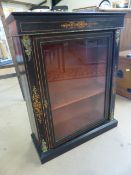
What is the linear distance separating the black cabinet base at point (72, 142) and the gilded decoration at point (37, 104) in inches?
13.3

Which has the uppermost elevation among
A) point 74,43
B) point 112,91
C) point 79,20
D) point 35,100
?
point 79,20

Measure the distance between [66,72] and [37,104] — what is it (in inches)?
14.3

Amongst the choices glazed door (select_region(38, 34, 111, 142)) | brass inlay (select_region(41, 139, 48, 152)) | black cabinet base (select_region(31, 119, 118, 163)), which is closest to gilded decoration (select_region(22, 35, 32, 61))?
glazed door (select_region(38, 34, 111, 142))

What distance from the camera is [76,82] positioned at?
1232 mm

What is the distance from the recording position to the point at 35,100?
37.6 inches

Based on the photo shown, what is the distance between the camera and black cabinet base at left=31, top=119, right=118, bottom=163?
3.81 ft

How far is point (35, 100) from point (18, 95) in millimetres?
1501

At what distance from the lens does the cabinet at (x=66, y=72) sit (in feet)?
2.71

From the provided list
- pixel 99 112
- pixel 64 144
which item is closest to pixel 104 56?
pixel 99 112

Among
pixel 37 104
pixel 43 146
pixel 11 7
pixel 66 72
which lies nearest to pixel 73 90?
pixel 66 72

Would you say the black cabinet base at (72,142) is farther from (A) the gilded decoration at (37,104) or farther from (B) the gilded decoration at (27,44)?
(B) the gilded decoration at (27,44)

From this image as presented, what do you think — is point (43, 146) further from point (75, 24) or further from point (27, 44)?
point (75, 24)

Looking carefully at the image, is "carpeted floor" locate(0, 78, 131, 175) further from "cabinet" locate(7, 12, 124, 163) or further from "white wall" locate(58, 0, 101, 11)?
"white wall" locate(58, 0, 101, 11)

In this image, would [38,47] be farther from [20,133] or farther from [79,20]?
[20,133]
